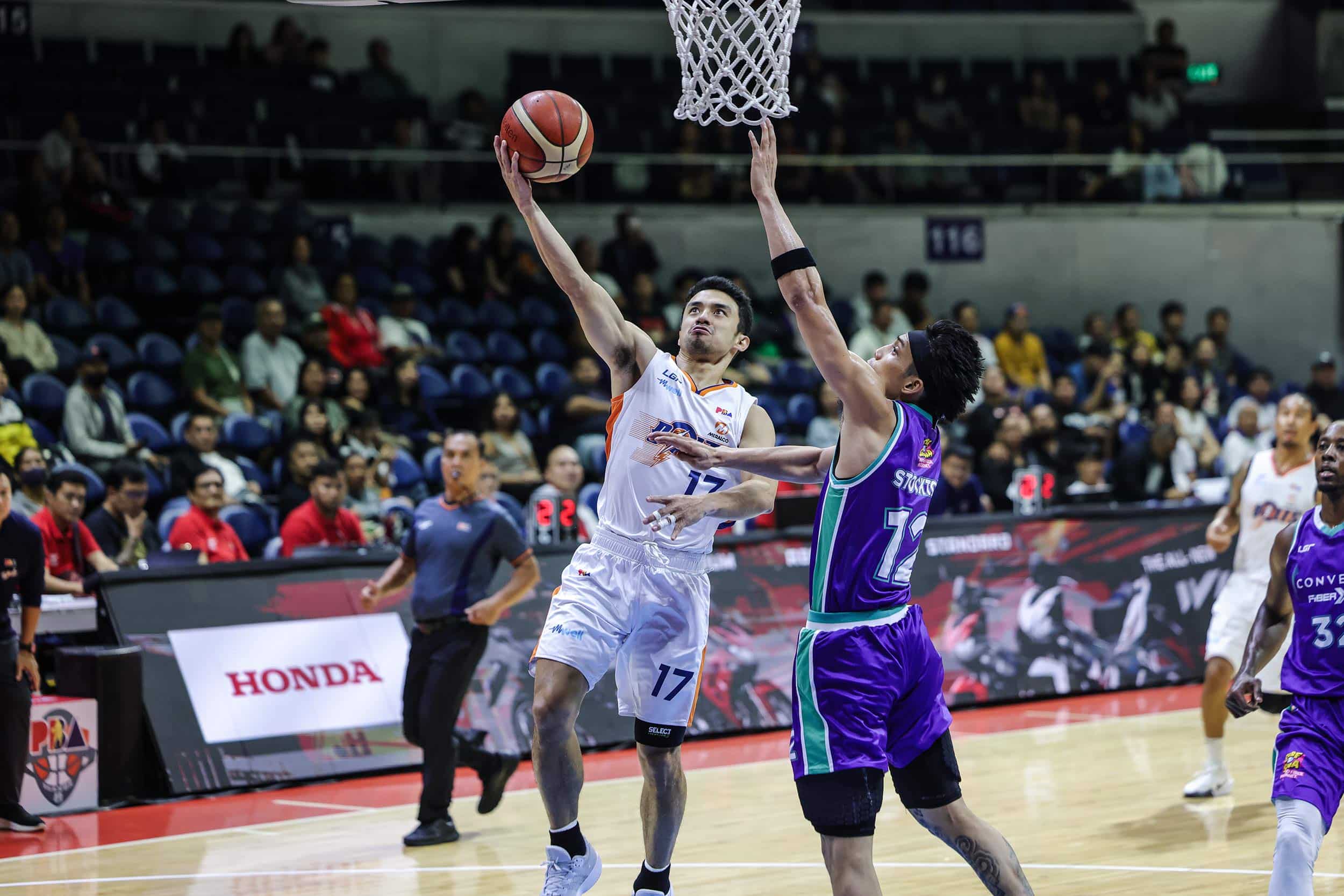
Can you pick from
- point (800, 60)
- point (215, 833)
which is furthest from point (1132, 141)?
point (215, 833)

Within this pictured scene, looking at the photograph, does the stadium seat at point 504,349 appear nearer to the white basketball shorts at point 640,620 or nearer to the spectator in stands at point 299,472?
the spectator in stands at point 299,472

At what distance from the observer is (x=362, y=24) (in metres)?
19.1

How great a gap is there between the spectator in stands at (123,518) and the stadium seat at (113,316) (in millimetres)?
3775

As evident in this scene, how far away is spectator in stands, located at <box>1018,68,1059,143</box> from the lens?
2002 cm

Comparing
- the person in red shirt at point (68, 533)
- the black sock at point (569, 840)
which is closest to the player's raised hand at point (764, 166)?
the black sock at point (569, 840)

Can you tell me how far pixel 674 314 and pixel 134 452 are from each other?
235 inches

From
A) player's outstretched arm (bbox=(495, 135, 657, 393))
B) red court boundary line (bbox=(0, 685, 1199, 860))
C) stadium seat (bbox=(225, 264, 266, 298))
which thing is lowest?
red court boundary line (bbox=(0, 685, 1199, 860))

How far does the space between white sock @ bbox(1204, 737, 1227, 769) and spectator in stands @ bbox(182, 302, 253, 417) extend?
7.75 meters

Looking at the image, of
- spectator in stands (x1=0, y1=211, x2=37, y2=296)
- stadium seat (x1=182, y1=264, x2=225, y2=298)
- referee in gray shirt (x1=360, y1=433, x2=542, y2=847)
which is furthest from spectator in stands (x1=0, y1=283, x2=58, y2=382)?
referee in gray shirt (x1=360, y1=433, x2=542, y2=847)

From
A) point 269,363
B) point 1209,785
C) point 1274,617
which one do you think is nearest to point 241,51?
point 269,363

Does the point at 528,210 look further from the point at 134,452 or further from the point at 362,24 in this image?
the point at 362,24

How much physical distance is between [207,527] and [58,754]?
183cm

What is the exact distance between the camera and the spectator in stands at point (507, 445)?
12.8 metres

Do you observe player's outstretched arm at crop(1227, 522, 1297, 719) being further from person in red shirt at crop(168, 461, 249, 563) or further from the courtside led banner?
person in red shirt at crop(168, 461, 249, 563)
